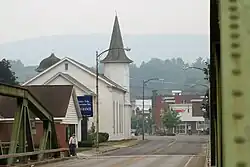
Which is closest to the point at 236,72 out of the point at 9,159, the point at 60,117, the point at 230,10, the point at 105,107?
the point at 230,10

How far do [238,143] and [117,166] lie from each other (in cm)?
2951

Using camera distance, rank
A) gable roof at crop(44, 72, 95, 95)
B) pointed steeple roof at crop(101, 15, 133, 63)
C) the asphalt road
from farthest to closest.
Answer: pointed steeple roof at crop(101, 15, 133, 63), gable roof at crop(44, 72, 95, 95), the asphalt road

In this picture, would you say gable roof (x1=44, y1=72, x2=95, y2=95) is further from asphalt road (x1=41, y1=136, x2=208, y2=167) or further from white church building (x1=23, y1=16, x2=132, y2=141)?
asphalt road (x1=41, y1=136, x2=208, y2=167)

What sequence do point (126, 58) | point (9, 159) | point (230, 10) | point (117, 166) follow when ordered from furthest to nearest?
1. point (126, 58)
2. point (117, 166)
3. point (9, 159)
4. point (230, 10)

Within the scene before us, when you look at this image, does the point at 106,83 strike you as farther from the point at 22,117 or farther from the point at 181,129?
the point at 181,129

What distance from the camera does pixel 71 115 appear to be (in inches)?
2250

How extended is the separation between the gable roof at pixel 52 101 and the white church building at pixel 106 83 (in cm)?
1698

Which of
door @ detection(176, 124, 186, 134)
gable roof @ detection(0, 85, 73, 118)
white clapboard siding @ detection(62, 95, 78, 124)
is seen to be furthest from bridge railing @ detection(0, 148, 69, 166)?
door @ detection(176, 124, 186, 134)

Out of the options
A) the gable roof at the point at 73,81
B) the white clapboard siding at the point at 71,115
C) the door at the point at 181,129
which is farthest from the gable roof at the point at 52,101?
the door at the point at 181,129

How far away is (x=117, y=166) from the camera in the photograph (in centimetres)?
3136

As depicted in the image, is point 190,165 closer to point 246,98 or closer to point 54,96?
point 54,96

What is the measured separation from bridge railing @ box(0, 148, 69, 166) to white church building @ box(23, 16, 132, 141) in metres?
37.8

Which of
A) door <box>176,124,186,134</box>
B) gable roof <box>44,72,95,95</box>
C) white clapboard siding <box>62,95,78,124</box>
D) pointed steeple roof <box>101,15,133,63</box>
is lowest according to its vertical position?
door <box>176,124,186,134</box>

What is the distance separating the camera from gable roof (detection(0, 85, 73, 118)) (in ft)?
182
